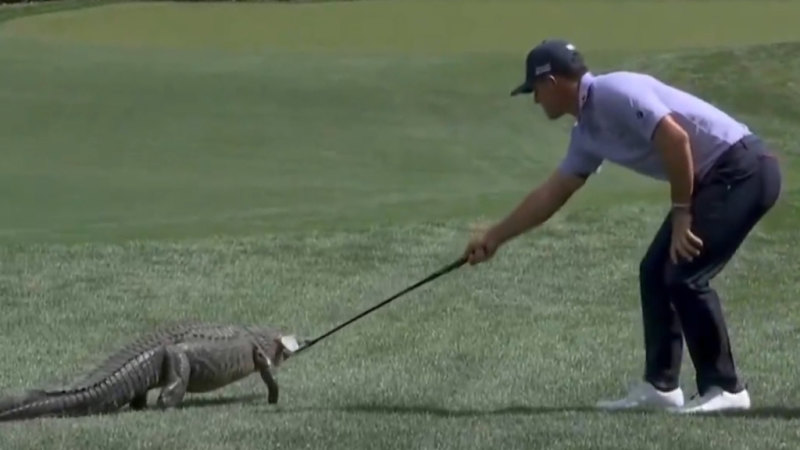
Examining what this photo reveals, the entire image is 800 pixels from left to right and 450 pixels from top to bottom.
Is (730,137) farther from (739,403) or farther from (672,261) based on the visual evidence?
(739,403)

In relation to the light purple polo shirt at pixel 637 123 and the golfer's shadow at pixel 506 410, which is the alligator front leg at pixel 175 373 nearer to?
the golfer's shadow at pixel 506 410

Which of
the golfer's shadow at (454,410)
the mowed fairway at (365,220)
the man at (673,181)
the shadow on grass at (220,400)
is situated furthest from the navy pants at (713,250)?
the shadow on grass at (220,400)

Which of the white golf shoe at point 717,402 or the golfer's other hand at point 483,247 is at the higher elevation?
the golfer's other hand at point 483,247

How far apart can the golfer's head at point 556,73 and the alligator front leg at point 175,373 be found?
1.60 metres

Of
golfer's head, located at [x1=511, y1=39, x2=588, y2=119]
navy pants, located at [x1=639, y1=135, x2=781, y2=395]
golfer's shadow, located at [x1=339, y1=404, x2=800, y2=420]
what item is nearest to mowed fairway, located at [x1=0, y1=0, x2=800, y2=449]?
golfer's shadow, located at [x1=339, y1=404, x2=800, y2=420]

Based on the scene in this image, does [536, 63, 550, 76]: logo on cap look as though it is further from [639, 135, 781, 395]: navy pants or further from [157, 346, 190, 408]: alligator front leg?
[157, 346, 190, 408]: alligator front leg

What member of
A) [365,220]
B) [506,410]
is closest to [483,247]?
[506,410]

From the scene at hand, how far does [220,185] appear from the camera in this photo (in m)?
13.0

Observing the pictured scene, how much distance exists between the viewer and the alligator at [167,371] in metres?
5.79

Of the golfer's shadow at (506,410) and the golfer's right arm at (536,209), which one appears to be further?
the golfer's right arm at (536,209)

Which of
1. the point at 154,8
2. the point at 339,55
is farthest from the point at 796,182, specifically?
the point at 154,8

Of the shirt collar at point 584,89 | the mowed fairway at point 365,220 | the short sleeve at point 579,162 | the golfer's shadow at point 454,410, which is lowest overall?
the mowed fairway at point 365,220

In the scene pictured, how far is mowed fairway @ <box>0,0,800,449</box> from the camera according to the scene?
5922mm

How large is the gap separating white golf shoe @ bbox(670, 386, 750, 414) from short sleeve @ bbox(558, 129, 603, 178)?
87 cm
